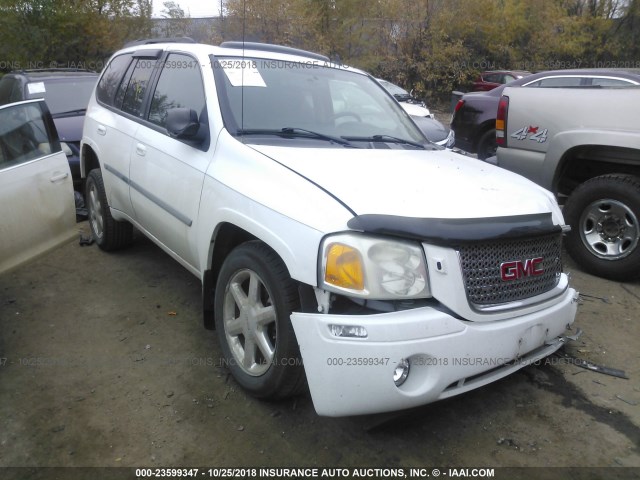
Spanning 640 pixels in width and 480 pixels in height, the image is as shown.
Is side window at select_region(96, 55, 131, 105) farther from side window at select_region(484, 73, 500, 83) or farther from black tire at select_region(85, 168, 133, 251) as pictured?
side window at select_region(484, 73, 500, 83)

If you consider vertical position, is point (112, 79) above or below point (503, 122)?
above

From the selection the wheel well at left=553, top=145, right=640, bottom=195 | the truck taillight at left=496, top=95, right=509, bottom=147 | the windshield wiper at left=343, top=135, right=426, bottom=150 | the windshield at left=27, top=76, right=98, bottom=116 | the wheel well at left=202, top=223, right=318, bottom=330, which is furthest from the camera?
the windshield at left=27, top=76, right=98, bottom=116

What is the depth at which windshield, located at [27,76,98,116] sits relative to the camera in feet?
25.8

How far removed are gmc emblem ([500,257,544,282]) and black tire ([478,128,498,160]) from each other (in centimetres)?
580

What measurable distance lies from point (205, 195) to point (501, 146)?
11.6 ft

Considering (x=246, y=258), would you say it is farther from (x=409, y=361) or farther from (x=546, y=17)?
(x=546, y=17)

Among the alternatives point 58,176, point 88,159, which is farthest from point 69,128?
point 58,176

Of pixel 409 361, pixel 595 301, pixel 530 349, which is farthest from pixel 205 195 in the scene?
pixel 595 301

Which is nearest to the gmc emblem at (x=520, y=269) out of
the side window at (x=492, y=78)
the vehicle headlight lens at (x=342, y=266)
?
the vehicle headlight lens at (x=342, y=266)

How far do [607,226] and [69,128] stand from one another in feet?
21.0

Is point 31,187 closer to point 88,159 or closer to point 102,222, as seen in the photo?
point 102,222

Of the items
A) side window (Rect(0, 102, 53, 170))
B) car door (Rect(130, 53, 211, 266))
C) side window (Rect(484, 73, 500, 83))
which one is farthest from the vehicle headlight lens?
side window (Rect(484, 73, 500, 83))

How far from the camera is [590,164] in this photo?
17.3ft

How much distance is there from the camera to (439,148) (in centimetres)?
387
